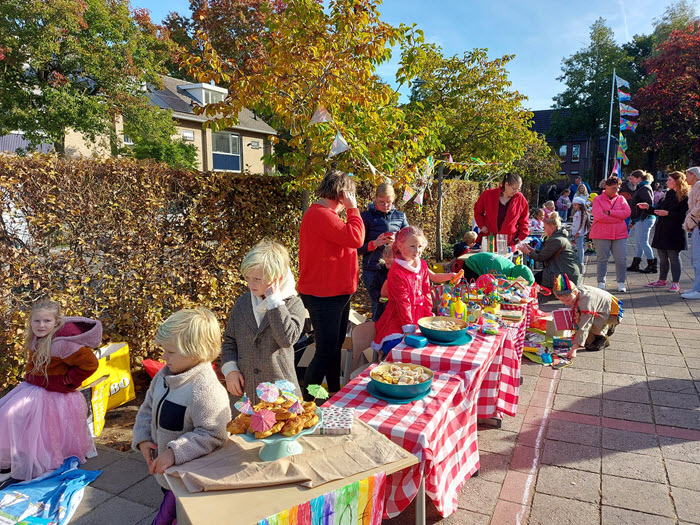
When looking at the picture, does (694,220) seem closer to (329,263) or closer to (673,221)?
(673,221)

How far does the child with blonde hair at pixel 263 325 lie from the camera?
2543 millimetres

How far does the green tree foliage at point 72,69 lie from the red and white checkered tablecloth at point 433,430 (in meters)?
18.9

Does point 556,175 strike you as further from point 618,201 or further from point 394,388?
point 394,388

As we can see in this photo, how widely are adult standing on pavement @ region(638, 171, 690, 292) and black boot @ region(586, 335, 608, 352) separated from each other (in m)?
3.83

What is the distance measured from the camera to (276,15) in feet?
18.0

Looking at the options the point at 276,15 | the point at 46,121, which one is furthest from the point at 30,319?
the point at 46,121

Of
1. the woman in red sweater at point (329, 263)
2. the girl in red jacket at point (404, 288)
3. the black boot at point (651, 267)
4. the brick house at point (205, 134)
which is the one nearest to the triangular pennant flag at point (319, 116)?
the woman in red sweater at point (329, 263)

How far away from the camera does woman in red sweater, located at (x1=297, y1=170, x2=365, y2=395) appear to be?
3.60m

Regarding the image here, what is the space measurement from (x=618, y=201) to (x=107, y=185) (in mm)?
7677

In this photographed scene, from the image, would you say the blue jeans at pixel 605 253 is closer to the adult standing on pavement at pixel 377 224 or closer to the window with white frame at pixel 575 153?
the adult standing on pavement at pixel 377 224

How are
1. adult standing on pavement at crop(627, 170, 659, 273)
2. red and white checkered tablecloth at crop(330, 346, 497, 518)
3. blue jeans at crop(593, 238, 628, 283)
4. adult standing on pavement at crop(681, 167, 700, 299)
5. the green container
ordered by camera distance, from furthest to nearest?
adult standing on pavement at crop(627, 170, 659, 273), blue jeans at crop(593, 238, 628, 283), adult standing on pavement at crop(681, 167, 700, 299), the green container, red and white checkered tablecloth at crop(330, 346, 497, 518)

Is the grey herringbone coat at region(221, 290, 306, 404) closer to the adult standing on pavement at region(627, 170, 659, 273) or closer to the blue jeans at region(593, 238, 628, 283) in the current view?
the blue jeans at region(593, 238, 628, 283)

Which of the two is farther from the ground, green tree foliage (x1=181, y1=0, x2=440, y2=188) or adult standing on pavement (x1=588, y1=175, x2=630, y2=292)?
green tree foliage (x1=181, y1=0, x2=440, y2=188)

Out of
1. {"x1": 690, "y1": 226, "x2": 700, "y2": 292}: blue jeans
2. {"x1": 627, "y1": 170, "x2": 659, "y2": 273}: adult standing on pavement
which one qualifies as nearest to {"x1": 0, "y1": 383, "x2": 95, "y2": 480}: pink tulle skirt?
{"x1": 690, "y1": 226, "x2": 700, "y2": 292}: blue jeans
